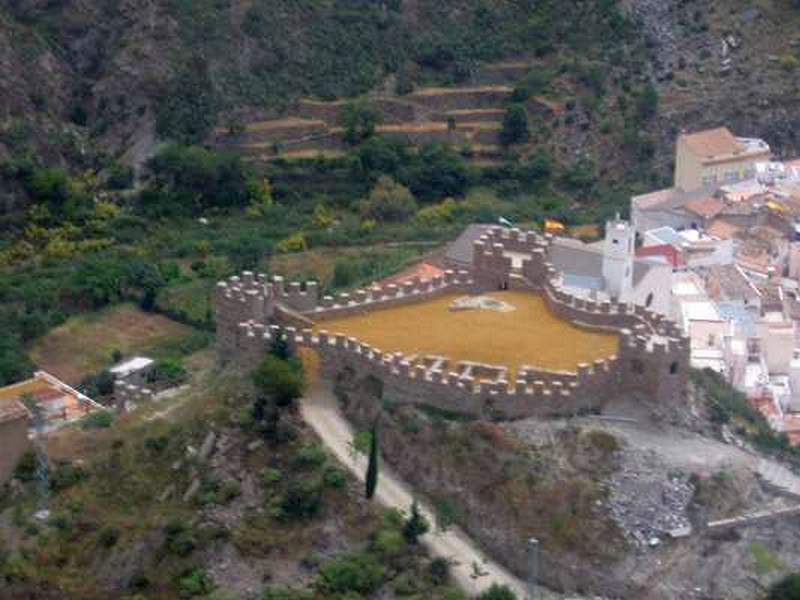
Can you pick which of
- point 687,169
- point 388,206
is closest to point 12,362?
point 388,206

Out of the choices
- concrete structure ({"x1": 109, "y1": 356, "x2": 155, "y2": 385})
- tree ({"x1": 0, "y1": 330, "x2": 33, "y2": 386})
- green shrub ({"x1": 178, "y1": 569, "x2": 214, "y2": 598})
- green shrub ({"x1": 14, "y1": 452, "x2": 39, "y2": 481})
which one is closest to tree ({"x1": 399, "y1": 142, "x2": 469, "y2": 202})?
concrete structure ({"x1": 109, "y1": 356, "x2": 155, "y2": 385})

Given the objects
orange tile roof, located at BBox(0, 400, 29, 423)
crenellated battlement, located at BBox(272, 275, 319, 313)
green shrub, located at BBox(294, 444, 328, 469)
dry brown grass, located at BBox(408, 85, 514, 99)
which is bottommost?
green shrub, located at BBox(294, 444, 328, 469)

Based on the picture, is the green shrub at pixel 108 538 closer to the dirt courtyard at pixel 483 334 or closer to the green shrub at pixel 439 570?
the green shrub at pixel 439 570

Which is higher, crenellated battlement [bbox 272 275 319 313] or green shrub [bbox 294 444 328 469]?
crenellated battlement [bbox 272 275 319 313]

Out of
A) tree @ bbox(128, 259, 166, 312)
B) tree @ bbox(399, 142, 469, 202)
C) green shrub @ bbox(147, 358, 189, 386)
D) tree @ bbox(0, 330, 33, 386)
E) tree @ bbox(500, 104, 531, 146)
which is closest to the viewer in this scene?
green shrub @ bbox(147, 358, 189, 386)

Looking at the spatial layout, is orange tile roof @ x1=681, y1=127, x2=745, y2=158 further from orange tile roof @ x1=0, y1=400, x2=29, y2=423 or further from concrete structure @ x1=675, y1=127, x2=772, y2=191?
orange tile roof @ x1=0, y1=400, x2=29, y2=423

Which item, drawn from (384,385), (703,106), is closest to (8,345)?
(384,385)

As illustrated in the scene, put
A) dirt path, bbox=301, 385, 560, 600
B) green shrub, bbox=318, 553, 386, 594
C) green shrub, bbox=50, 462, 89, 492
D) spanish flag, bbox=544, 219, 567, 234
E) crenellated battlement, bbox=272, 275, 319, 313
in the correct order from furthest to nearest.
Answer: spanish flag, bbox=544, 219, 567, 234
crenellated battlement, bbox=272, 275, 319, 313
green shrub, bbox=50, 462, 89, 492
dirt path, bbox=301, 385, 560, 600
green shrub, bbox=318, 553, 386, 594

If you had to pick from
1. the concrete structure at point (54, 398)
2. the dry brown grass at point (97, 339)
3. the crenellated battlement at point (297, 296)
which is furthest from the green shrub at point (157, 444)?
the dry brown grass at point (97, 339)
